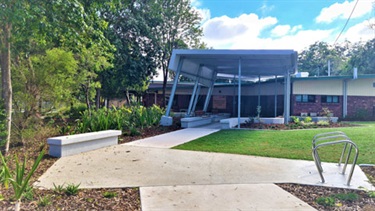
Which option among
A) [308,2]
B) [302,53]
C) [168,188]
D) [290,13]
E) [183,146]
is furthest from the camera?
[302,53]

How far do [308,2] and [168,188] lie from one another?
39.5ft

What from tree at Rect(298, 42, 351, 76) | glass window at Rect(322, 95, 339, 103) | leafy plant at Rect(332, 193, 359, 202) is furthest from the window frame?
tree at Rect(298, 42, 351, 76)

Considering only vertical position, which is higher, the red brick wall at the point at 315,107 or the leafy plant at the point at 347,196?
the red brick wall at the point at 315,107

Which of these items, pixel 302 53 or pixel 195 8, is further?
pixel 302 53

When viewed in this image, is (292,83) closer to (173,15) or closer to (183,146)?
(173,15)

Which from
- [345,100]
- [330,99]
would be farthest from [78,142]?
[345,100]

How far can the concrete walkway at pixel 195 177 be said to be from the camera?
3820 mm

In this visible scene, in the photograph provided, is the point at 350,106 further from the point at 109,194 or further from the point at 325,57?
the point at 325,57

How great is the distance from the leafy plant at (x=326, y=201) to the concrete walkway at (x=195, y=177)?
0.88 ft

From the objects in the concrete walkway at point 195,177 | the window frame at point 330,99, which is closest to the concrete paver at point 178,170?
the concrete walkway at point 195,177

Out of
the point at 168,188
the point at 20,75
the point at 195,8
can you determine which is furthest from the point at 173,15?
the point at 168,188

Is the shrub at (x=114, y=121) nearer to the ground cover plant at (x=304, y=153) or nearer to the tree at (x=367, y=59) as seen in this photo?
the ground cover plant at (x=304, y=153)

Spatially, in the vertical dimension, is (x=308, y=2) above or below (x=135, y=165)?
above

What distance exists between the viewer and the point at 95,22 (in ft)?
22.3
